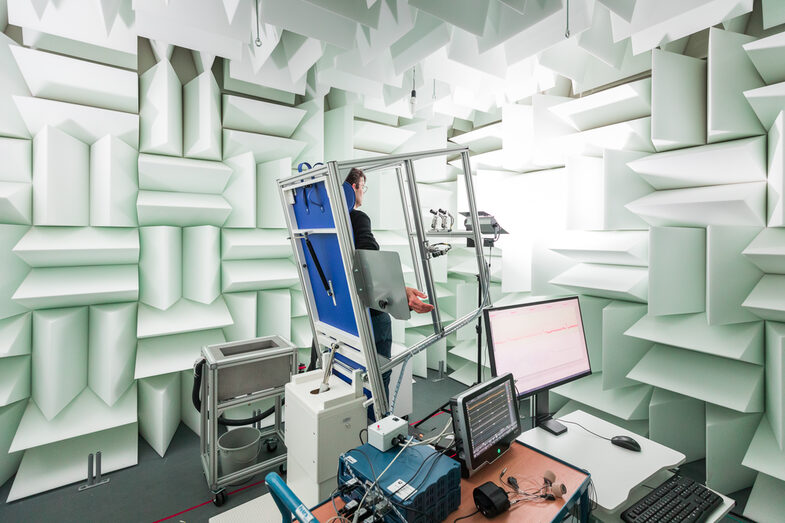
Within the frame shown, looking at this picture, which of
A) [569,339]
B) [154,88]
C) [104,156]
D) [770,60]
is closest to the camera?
[569,339]

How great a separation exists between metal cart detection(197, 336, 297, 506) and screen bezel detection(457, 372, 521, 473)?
1485 millimetres

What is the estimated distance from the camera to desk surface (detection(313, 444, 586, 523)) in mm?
1093

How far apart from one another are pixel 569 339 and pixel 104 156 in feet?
9.59

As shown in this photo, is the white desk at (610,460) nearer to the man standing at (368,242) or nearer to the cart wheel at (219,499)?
the man standing at (368,242)

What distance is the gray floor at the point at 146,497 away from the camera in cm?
206

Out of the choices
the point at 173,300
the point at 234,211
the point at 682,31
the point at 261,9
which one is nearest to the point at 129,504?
the point at 173,300

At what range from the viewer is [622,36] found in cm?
221

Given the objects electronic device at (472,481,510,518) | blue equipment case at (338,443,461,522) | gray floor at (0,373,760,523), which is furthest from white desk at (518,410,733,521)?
gray floor at (0,373,760,523)

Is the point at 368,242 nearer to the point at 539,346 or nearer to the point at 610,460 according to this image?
the point at 539,346

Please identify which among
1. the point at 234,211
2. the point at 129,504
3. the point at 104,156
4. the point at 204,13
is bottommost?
the point at 129,504

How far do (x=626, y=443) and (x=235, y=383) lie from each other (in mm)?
2089

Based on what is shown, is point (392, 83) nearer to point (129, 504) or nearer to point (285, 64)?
point (285, 64)

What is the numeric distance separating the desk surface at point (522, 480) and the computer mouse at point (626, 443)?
0.34m

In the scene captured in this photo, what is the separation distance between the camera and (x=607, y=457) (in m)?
1.44
